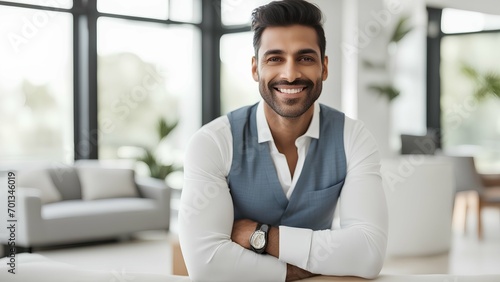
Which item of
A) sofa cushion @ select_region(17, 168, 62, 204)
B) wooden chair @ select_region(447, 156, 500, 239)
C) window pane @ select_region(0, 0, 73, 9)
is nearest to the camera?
sofa cushion @ select_region(17, 168, 62, 204)

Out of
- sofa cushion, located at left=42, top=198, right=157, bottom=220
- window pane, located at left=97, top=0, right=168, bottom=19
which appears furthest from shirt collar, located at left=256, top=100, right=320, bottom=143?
window pane, located at left=97, top=0, right=168, bottom=19

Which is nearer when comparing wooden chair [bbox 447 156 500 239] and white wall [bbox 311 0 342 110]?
wooden chair [bbox 447 156 500 239]

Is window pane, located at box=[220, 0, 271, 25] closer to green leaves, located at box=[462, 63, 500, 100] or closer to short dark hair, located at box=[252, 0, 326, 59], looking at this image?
green leaves, located at box=[462, 63, 500, 100]

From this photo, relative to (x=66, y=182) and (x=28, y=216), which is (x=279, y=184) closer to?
(x=28, y=216)

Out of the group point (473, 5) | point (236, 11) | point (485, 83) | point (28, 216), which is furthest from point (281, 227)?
point (473, 5)

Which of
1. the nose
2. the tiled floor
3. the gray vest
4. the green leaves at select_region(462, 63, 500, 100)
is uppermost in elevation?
the green leaves at select_region(462, 63, 500, 100)

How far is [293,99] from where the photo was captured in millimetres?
1665

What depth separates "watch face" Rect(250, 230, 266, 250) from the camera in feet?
5.38

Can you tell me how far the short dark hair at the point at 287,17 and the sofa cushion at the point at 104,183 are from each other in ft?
16.5

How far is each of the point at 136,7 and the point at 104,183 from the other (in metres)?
2.76

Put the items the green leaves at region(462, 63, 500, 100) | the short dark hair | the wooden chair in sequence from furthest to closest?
the green leaves at region(462, 63, 500, 100) → the wooden chair → the short dark hair

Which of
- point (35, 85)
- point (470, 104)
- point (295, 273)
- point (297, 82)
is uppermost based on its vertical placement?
point (35, 85)

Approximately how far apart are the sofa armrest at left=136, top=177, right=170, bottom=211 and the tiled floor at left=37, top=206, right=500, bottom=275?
14.7 inches

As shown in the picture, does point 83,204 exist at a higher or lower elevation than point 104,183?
lower
